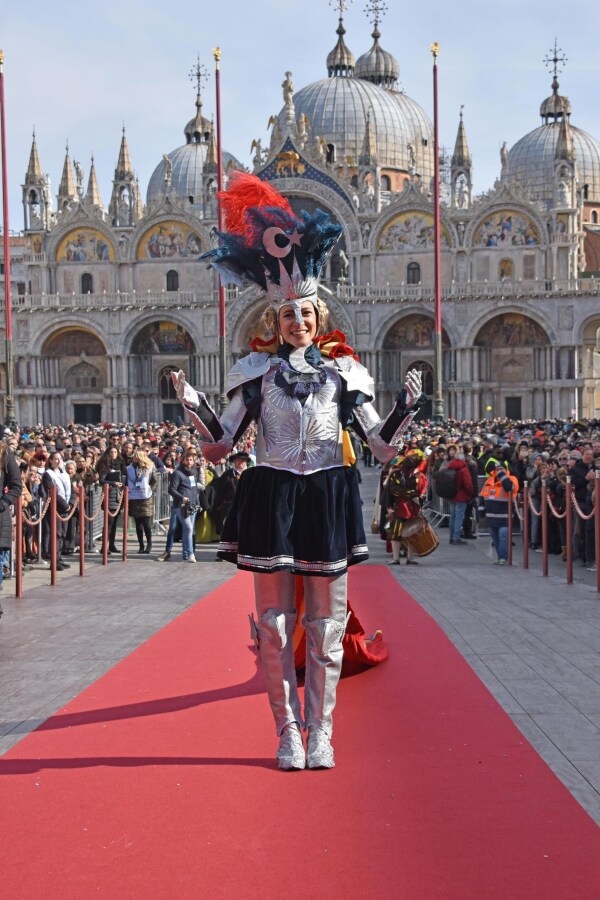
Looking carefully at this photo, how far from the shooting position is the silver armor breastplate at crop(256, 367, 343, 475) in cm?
553

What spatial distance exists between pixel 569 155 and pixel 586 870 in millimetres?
50747

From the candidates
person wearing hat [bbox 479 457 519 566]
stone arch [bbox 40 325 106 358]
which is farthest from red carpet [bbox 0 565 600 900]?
stone arch [bbox 40 325 106 358]

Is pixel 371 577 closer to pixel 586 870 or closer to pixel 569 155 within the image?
pixel 586 870

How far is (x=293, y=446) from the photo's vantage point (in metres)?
5.53

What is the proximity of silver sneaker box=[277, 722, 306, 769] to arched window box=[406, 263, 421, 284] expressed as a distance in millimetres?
46026

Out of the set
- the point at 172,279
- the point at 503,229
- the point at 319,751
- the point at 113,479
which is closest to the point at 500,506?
the point at 113,479

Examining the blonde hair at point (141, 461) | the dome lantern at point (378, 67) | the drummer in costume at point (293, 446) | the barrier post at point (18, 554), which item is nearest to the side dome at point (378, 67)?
the dome lantern at point (378, 67)

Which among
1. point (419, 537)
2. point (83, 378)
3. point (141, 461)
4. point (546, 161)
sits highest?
point (546, 161)

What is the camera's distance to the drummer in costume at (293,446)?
5410 mm

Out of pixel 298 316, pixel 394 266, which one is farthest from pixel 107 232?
pixel 298 316

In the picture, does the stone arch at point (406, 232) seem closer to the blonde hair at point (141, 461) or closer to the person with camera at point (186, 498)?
the blonde hair at point (141, 461)

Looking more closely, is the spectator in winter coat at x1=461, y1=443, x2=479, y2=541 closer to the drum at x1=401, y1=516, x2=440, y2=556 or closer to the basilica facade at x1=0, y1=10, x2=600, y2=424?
the drum at x1=401, y1=516, x2=440, y2=556

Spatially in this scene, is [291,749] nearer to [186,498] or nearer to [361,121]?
[186,498]

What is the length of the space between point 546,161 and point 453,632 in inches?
2281
